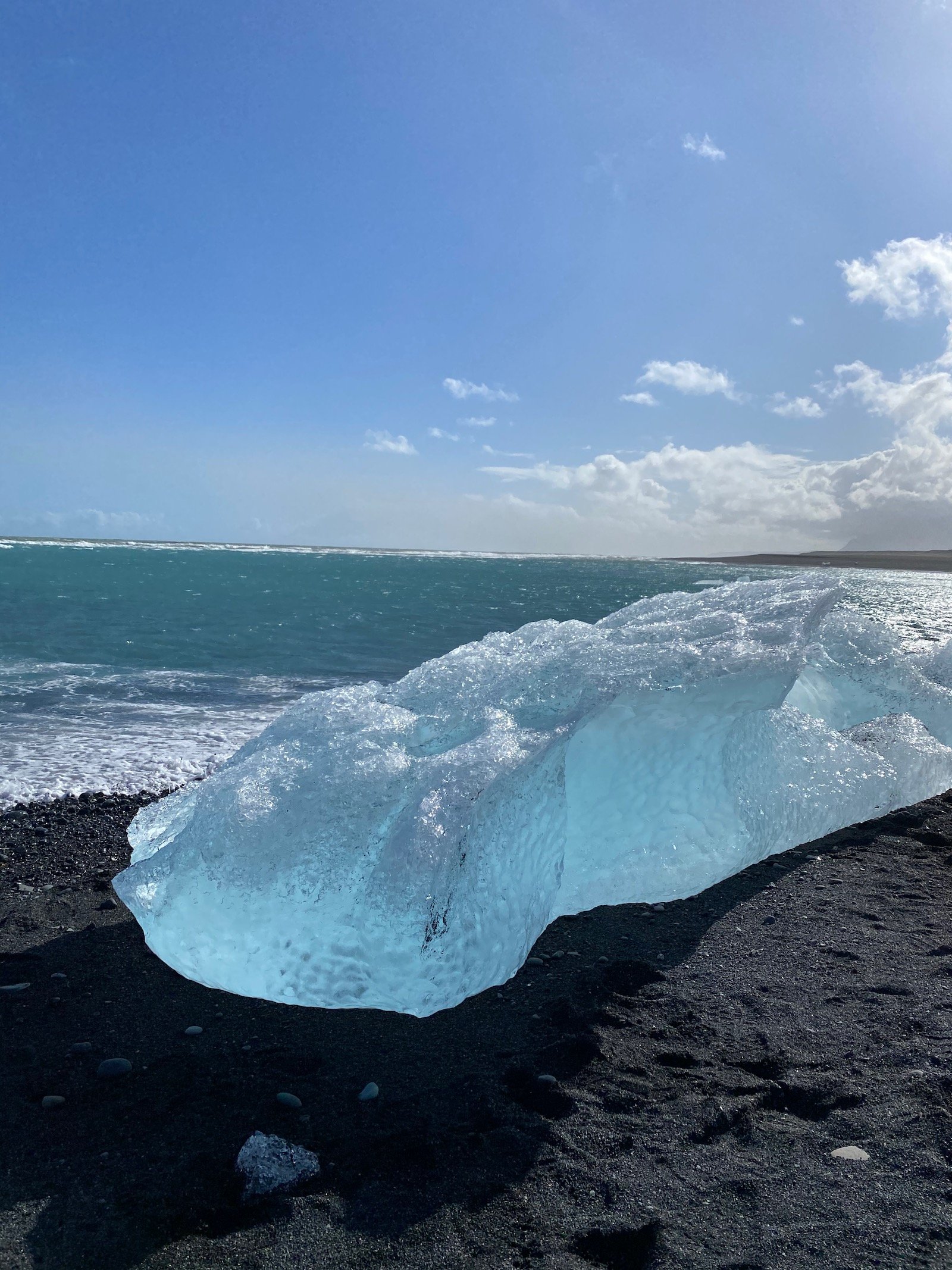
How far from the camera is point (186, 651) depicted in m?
18.9

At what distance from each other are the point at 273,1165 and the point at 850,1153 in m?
2.11

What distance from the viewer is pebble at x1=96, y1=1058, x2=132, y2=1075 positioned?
11.0 ft

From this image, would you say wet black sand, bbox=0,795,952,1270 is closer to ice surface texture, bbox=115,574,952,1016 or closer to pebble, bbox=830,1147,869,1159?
pebble, bbox=830,1147,869,1159

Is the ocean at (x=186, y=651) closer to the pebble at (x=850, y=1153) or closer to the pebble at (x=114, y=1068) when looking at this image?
the pebble at (x=850, y=1153)

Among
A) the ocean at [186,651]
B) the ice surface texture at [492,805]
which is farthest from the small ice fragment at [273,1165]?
the ocean at [186,651]

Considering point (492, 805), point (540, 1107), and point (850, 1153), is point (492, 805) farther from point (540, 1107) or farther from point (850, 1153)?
point (850, 1153)

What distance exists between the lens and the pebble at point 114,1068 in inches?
132

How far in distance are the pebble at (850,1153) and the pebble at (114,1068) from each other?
117 inches

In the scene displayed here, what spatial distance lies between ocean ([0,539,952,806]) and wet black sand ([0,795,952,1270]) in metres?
3.36

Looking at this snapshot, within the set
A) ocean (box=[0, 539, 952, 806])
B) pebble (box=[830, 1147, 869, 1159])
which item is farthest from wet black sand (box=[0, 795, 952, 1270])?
ocean (box=[0, 539, 952, 806])

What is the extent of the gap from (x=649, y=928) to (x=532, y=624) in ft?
9.41

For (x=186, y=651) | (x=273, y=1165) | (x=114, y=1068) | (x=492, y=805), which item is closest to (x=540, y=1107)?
(x=273, y=1165)

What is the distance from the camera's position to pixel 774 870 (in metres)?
5.43

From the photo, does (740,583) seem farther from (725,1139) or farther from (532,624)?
(725,1139)
